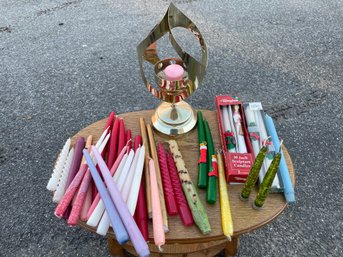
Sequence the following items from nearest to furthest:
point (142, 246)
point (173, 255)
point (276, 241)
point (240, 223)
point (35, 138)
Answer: point (142, 246)
point (240, 223)
point (173, 255)
point (276, 241)
point (35, 138)

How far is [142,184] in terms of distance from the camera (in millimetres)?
1082

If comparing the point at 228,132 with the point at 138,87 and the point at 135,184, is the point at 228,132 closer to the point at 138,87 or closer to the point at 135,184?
the point at 135,184

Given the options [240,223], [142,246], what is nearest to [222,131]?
[240,223]

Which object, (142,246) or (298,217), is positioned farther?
(298,217)

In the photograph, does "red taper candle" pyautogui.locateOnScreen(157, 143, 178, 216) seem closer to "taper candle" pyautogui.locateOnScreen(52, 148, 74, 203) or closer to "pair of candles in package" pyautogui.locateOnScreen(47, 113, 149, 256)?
"pair of candles in package" pyautogui.locateOnScreen(47, 113, 149, 256)

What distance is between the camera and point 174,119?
1272 millimetres

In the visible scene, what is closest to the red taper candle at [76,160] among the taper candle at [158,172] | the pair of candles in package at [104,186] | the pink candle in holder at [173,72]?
the pair of candles in package at [104,186]

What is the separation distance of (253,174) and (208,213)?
19cm

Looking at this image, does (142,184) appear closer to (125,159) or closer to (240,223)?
(125,159)

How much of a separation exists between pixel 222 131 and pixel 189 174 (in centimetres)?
18

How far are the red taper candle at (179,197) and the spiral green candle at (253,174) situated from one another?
164mm

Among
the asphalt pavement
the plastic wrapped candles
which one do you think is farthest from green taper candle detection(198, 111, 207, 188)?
the asphalt pavement

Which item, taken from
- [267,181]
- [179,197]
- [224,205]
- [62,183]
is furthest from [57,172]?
[267,181]

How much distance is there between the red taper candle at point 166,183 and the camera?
3.33 ft
